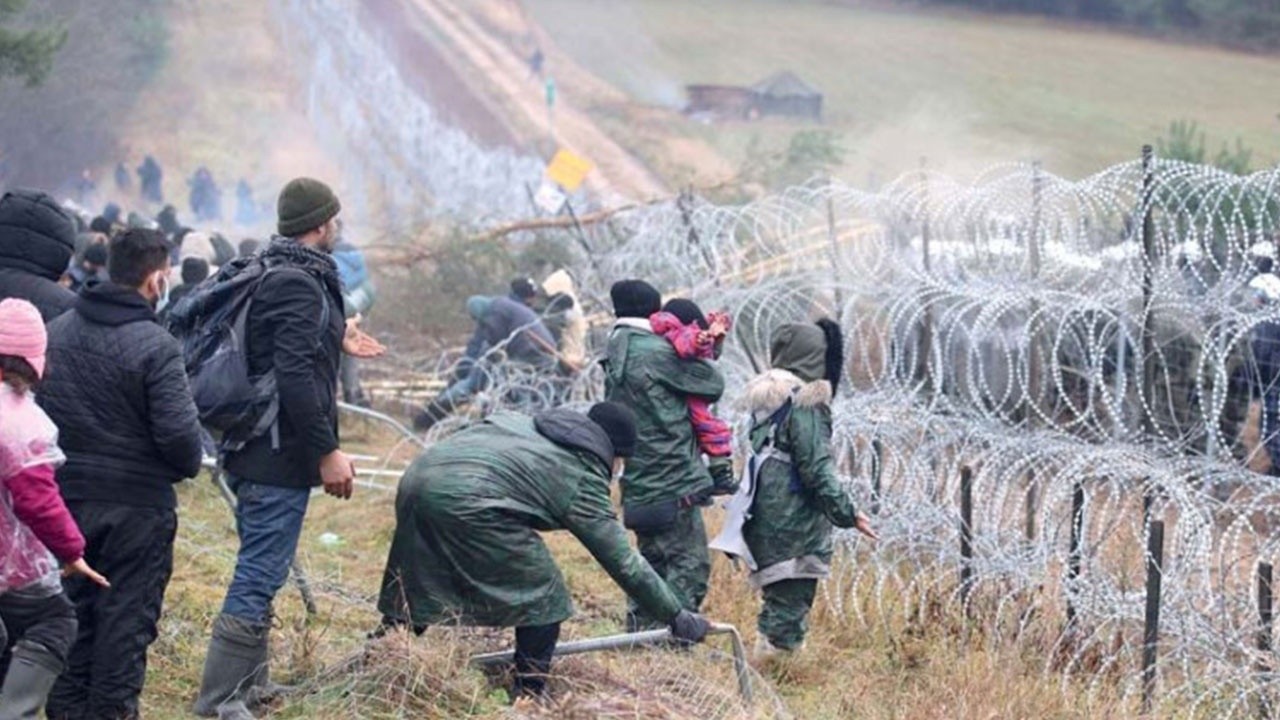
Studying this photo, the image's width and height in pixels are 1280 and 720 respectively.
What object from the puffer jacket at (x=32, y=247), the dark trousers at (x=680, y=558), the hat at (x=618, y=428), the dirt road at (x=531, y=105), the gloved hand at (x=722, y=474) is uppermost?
the puffer jacket at (x=32, y=247)

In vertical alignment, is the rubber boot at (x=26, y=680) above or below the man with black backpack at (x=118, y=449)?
below

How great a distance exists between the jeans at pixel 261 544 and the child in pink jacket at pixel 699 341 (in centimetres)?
210

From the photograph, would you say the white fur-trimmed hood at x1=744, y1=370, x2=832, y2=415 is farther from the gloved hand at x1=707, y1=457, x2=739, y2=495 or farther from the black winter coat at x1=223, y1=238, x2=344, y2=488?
the black winter coat at x1=223, y1=238, x2=344, y2=488

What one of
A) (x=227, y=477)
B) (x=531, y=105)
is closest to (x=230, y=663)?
(x=227, y=477)

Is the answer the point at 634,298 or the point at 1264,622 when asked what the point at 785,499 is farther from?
the point at 1264,622

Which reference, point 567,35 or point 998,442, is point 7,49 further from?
point 567,35

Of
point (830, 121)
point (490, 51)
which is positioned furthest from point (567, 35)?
point (830, 121)

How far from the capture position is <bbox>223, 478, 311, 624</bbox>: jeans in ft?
17.4

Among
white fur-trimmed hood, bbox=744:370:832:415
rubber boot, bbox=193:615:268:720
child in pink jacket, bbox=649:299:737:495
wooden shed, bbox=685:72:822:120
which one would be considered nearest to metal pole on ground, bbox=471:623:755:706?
rubber boot, bbox=193:615:268:720

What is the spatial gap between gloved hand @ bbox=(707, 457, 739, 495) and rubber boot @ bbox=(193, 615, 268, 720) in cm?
246

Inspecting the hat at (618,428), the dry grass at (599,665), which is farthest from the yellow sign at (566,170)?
the hat at (618,428)

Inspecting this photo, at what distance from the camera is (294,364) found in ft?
17.0

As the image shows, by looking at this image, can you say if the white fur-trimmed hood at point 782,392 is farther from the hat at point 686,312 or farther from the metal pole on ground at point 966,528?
the metal pole on ground at point 966,528

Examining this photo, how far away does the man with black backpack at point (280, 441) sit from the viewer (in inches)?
205
